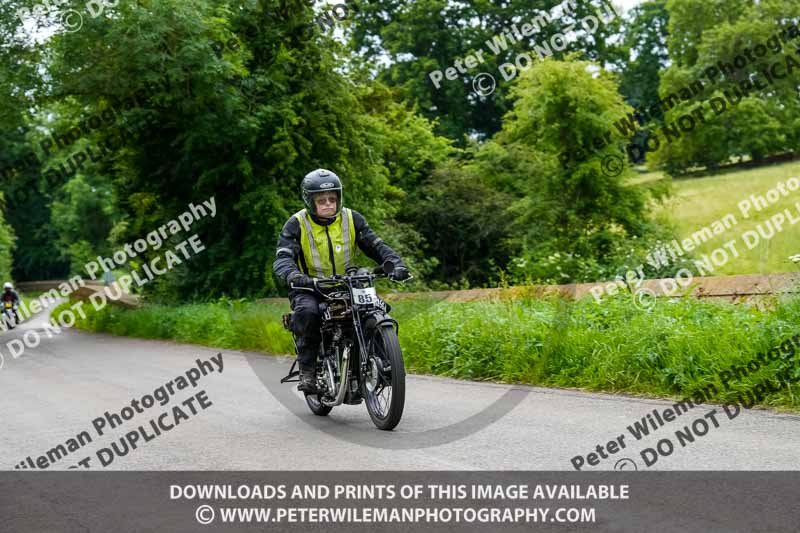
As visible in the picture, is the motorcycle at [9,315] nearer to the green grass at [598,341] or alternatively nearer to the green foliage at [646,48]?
the green grass at [598,341]

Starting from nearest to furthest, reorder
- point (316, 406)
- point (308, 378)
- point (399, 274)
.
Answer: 1. point (399, 274)
2. point (308, 378)
3. point (316, 406)

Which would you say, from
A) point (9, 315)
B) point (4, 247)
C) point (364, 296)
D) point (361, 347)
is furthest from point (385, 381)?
point (4, 247)

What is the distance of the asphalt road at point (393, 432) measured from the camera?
6023 millimetres

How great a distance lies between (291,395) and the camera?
9992mm

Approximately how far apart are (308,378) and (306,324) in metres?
0.52

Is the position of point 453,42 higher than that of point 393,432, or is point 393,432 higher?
point 453,42

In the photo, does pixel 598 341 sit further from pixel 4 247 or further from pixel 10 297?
pixel 4 247

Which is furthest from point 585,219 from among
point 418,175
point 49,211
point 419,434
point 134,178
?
point 49,211

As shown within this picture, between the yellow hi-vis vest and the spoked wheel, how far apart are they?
0.92 metres

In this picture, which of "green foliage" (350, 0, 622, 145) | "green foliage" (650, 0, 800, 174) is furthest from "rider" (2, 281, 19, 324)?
"green foliage" (650, 0, 800, 174)

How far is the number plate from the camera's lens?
23.9ft

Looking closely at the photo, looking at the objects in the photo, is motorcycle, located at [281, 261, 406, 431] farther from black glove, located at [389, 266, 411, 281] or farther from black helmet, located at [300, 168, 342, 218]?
black helmet, located at [300, 168, 342, 218]

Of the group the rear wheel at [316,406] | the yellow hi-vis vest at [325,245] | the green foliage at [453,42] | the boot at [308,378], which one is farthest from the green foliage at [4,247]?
the yellow hi-vis vest at [325,245]

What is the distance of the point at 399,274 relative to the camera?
7.52 metres
